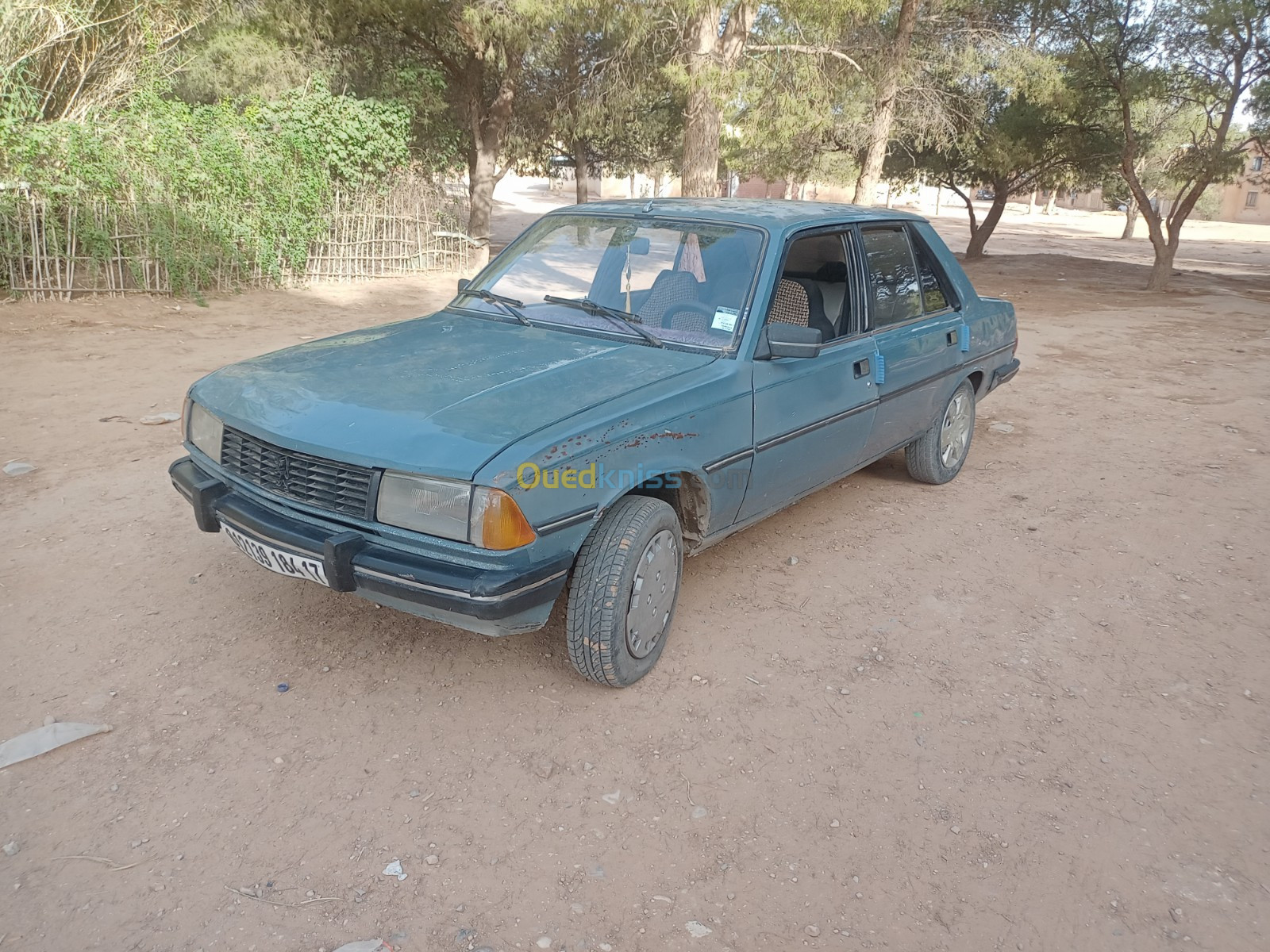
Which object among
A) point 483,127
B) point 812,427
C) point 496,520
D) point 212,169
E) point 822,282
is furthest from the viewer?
point 483,127

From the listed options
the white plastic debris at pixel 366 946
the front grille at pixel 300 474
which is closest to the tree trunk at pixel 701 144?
the front grille at pixel 300 474

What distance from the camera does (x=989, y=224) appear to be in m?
21.0

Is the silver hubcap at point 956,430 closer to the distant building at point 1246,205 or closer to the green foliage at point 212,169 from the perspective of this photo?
the green foliage at point 212,169

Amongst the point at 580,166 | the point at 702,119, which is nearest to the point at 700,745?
the point at 702,119

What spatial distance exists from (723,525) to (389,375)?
141cm

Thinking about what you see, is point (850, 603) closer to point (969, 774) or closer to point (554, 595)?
point (969, 774)

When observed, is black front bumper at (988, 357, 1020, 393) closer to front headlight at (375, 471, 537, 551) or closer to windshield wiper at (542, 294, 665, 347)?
windshield wiper at (542, 294, 665, 347)

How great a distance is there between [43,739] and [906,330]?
3.95 metres

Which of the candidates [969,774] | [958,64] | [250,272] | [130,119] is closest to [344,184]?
[250,272]

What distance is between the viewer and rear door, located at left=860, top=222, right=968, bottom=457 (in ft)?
14.2

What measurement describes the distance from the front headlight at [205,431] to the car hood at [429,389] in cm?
6

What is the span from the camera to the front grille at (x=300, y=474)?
2820 millimetres

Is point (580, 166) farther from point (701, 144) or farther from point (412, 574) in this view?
point (412, 574)

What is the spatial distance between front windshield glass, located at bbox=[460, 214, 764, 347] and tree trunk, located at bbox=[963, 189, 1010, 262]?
Result: 18.4 metres
